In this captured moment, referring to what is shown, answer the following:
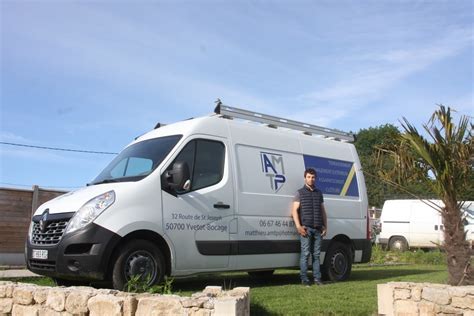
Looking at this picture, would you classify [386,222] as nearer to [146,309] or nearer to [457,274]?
[457,274]

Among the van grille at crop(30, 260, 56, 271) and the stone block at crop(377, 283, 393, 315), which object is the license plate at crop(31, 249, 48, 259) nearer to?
the van grille at crop(30, 260, 56, 271)

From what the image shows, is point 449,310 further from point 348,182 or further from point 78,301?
point 348,182

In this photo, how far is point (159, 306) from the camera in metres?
4.64

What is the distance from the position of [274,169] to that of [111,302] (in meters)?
4.34

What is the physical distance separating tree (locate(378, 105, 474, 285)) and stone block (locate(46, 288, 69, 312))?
4.65 metres

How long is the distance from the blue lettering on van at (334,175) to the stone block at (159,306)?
16.6 ft

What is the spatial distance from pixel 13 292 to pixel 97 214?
1.29 metres

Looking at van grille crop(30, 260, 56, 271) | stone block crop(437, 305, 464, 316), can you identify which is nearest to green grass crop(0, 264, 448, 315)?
stone block crop(437, 305, 464, 316)

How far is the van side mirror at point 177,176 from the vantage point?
23.2 ft

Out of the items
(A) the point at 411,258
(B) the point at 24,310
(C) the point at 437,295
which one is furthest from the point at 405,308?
(A) the point at 411,258

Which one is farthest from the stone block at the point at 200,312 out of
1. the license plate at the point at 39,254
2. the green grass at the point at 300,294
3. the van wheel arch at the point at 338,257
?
the van wheel arch at the point at 338,257

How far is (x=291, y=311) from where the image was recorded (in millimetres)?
5781

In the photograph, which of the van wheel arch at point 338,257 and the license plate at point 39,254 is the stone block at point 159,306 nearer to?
the license plate at point 39,254

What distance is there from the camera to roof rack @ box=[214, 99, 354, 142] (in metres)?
8.38
